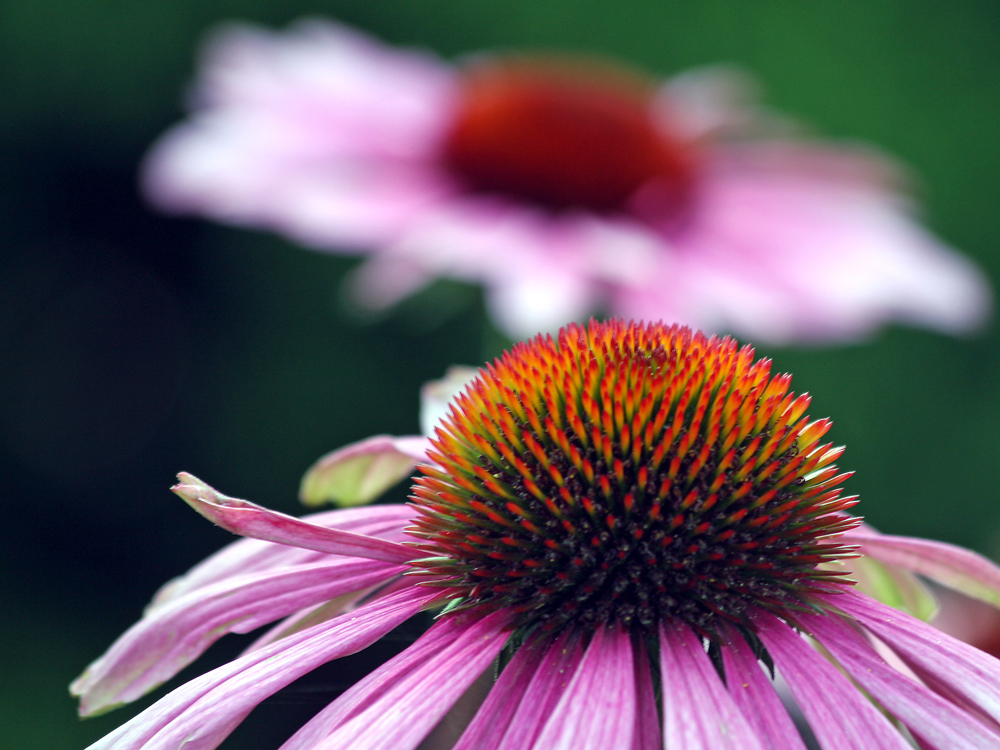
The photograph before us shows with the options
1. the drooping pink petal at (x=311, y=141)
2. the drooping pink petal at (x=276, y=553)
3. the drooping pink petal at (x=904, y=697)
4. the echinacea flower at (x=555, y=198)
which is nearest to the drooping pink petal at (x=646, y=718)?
the drooping pink petal at (x=904, y=697)

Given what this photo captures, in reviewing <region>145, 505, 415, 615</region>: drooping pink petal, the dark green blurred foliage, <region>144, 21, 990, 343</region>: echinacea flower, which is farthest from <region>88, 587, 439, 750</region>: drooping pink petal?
the dark green blurred foliage

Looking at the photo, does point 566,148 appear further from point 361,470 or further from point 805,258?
point 361,470

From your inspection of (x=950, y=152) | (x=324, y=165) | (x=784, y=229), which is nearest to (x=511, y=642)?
(x=324, y=165)

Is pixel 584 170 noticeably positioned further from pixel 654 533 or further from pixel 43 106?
pixel 43 106

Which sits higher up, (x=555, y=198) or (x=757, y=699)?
(x=555, y=198)

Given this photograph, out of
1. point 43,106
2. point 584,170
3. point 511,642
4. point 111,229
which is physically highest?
point 43,106

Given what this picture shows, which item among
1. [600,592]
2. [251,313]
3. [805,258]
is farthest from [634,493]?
[251,313]

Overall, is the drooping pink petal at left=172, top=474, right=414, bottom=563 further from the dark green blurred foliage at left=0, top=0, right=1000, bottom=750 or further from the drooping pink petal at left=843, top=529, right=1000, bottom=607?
the dark green blurred foliage at left=0, top=0, right=1000, bottom=750
